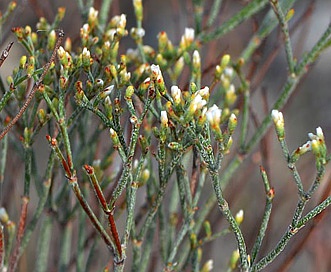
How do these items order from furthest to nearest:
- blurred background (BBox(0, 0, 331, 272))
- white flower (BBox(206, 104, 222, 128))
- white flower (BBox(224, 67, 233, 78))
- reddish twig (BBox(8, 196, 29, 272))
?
blurred background (BBox(0, 0, 331, 272)) → white flower (BBox(224, 67, 233, 78)) → reddish twig (BBox(8, 196, 29, 272)) → white flower (BBox(206, 104, 222, 128))

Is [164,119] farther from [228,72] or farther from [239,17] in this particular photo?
[239,17]

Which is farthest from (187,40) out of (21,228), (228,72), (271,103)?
(271,103)

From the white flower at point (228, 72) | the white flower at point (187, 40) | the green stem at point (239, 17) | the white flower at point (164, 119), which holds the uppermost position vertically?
the green stem at point (239, 17)

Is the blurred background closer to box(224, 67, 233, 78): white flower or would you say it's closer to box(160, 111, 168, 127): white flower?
box(224, 67, 233, 78): white flower

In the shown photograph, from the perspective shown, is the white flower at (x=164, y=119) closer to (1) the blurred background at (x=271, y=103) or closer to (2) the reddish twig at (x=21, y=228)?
(2) the reddish twig at (x=21, y=228)

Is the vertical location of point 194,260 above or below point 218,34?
below

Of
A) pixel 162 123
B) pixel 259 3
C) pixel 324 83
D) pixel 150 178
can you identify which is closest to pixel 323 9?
pixel 324 83

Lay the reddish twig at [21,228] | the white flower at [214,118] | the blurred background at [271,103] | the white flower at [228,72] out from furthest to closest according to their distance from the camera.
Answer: the blurred background at [271,103]
the white flower at [228,72]
the reddish twig at [21,228]
the white flower at [214,118]

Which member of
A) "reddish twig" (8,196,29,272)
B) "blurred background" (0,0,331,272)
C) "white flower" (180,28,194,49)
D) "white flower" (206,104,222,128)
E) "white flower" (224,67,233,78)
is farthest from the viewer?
"blurred background" (0,0,331,272)

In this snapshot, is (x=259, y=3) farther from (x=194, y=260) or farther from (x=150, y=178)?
(x=194, y=260)

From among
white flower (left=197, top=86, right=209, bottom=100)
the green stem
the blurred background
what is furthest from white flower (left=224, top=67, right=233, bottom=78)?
white flower (left=197, top=86, right=209, bottom=100)

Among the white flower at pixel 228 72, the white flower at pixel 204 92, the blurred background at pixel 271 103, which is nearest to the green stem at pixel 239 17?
the white flower at pixel 228 72
